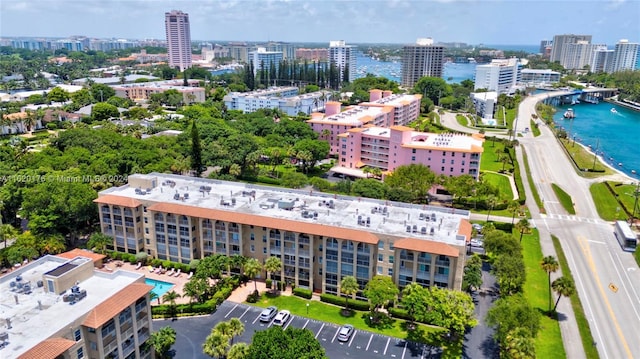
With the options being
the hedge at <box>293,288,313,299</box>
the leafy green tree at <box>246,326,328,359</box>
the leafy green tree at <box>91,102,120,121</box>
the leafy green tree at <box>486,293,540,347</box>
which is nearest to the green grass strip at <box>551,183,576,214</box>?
the leafy green tree at <box>486,293,540,347</box>

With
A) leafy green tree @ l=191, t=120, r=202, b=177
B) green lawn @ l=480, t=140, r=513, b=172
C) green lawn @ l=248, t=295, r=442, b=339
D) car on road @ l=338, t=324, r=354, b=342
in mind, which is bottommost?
green lawn @ l=248, t=295, r=442, b=339

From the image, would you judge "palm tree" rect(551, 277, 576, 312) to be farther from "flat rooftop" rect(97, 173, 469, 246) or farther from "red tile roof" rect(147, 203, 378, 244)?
"red tile roof" rect(147, 203, 378, 244)

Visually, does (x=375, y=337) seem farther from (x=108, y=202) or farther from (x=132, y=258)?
(x=108, y=202)

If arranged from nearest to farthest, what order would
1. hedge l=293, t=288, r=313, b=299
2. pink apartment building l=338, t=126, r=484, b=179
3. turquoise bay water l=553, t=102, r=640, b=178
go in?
hedge l=293, t=288, r=313, b=299 → pink apartment building l=338, t=126, r=484, b=179 → turquoise bay water l=553, t=102, r=640, b=178

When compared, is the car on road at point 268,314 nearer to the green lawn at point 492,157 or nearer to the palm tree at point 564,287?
the palm tree at point 564,287

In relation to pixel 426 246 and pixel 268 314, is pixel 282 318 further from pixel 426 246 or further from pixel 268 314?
pixel 426 246

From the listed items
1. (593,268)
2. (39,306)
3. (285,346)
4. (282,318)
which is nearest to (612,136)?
(593,268)

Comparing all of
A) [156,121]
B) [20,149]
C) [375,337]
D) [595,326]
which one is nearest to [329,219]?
[375,337]
